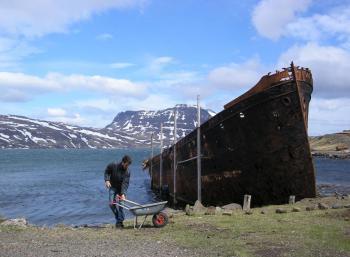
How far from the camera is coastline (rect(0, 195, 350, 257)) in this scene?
9.42 metres

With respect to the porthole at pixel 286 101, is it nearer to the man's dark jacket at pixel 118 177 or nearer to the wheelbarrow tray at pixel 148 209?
the man's dark jacket at pixel 118 177

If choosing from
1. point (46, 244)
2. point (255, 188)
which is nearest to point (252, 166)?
point (255, 188)

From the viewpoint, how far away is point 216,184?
2188 cm

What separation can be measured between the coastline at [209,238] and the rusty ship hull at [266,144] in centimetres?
542

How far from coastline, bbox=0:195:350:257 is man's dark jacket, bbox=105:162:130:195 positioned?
1.12m

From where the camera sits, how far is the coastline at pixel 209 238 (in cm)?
942

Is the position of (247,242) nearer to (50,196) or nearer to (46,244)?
(46,244)

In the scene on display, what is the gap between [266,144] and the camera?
20.0 meters

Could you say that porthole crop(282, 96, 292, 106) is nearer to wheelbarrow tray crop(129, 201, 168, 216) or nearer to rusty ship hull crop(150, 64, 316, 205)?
rusty ship hull crop(150, 64, 316, 205)

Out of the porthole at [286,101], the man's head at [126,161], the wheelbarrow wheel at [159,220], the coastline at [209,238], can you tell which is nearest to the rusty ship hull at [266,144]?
the porthole at [286,101]

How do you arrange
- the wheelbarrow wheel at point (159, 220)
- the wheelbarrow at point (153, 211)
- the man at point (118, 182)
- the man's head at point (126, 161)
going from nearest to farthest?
the wheelbarrow at point (153, 211)
the wheelbarrow wheel at point (159, 220)
the man's head at point (126, 161)
the man at point (118, 182)

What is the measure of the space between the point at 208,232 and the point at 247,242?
1660mm

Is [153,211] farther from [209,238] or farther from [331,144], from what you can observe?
[331,144]

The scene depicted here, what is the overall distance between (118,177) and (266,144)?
27.5ft
